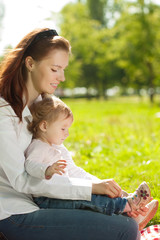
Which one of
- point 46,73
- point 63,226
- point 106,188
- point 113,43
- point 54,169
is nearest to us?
point 54,169

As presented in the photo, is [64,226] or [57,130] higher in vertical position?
[57,130]

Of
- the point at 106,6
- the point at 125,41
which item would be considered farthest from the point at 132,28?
the point at 106,6

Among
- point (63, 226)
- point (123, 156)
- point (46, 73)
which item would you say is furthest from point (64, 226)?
point (123, 156)

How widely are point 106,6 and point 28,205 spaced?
1532 inches

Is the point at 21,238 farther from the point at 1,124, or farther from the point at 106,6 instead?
the point at 106,6

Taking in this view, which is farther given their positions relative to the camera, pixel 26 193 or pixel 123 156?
pixel 123 156

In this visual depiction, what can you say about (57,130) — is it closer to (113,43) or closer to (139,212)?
(139,212)

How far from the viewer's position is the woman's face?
8.22 feet

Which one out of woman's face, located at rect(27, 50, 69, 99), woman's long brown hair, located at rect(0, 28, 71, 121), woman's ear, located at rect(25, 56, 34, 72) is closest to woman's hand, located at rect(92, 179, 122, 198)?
woman's long brown hair, located at rect(0, 28, 71, 121)

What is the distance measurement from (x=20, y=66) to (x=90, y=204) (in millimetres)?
1102

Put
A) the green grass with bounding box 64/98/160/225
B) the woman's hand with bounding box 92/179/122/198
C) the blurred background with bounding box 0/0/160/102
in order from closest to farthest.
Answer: the woman's hand with bounding box 92/179/122/198, the green grass with bounding box 64/98/160/225, the blurred background with bounding box 0/0/160/102

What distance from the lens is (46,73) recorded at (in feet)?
8.34

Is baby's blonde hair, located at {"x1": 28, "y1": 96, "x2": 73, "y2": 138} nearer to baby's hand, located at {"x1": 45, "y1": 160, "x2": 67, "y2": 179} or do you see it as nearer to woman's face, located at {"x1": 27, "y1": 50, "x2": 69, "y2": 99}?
woman's face, located at {"x1": 27, "y1": 50, "x2": 69, "y2": 99}

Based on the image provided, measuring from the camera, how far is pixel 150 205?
8.86ft
